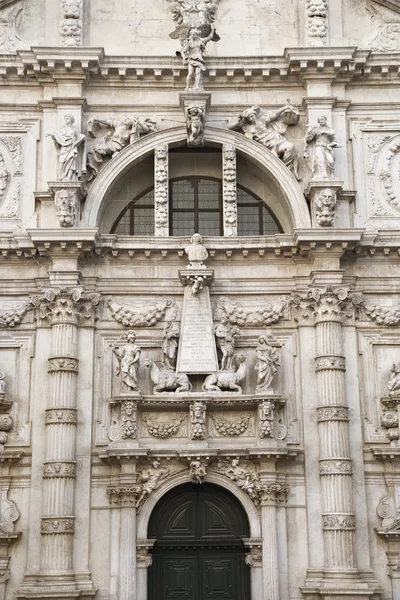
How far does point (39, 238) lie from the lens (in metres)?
17.5

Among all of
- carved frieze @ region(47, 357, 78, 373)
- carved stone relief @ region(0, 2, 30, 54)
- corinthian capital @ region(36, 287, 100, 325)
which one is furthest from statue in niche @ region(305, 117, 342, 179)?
carved stone relief @ region(0, 2, 30, 54)

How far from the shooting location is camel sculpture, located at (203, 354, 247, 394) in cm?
1738

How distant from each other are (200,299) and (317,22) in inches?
256

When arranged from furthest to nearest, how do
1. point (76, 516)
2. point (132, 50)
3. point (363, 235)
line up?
1. point (132, 50)
2. point (363, 235)
3. point (76, 516)

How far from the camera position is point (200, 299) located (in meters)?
18.0

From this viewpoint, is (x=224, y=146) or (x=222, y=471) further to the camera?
(x=224, y=146)

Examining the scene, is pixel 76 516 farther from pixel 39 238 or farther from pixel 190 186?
pixel 190 186

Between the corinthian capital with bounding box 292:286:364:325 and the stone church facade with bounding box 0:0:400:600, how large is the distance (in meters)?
0.05

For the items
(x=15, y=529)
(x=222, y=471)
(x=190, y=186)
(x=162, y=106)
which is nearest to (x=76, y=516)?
(x=15, y=529)

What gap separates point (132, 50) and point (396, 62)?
558 centimetres

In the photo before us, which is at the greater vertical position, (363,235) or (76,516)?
(363,235)

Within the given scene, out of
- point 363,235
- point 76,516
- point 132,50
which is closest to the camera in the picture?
point 76,516

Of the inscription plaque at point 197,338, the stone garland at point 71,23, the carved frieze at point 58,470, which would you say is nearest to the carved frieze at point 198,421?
the inscription plaque at point 197,338

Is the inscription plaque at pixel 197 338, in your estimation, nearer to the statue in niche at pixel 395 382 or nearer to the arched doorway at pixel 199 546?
the arched doorway at pixel 199 546
